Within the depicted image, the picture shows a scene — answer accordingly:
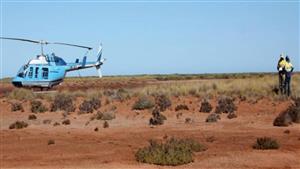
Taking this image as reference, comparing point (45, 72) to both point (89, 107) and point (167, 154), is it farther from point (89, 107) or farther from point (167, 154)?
point (167, 154)

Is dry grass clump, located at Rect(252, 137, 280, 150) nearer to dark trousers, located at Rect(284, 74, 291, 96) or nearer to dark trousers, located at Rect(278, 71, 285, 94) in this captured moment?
dark trousers, located at Rect(284, 74, 291, 96)

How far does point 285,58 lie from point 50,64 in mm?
13248

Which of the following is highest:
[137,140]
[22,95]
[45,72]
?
[45,72]

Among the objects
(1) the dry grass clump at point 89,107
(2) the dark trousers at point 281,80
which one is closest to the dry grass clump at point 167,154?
(2) the dark trousers at point 281,80

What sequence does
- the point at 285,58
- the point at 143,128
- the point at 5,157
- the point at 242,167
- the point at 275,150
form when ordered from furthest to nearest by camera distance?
the point at 285,58
the point at 143,128
the point at 5,157
the point at 275,150
the point at 242,167

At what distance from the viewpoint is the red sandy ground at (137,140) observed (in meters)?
14.9

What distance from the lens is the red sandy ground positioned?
14873 millimetres

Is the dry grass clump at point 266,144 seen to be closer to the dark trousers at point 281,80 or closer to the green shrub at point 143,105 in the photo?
the dark trousers at point 281,80

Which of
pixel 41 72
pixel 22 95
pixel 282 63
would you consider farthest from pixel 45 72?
pixel 22 95

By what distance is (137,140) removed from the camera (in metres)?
19.7

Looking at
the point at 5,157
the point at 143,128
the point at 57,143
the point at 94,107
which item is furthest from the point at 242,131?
the point at 94,107

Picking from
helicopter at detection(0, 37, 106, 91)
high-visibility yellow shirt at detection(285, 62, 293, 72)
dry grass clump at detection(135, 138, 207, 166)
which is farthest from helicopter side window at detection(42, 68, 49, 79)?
dry grass clump at detection(135, 138, 207, 166)

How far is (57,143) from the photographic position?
1978 cm

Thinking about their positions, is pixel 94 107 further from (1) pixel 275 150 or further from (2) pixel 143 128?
(1) pixel 275 150
